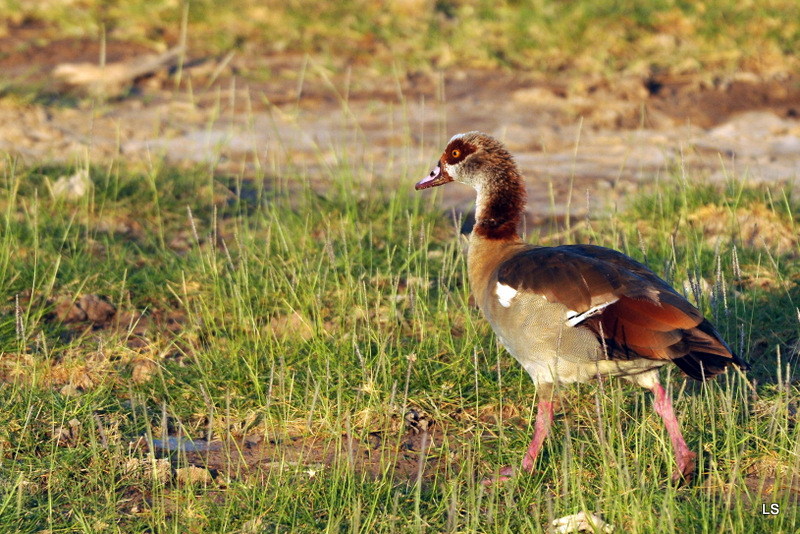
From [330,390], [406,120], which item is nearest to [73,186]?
[406,120]

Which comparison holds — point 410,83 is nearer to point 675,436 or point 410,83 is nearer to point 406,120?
point 406,120

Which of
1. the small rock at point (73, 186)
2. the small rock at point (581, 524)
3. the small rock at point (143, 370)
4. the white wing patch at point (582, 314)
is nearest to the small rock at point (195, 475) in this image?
the small rock at point (143, 370)

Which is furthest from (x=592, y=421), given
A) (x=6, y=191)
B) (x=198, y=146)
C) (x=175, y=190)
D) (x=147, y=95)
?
(x=147, y=95)

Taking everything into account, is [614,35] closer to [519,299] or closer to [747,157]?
[747,157]

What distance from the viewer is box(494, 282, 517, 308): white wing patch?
3.84 m

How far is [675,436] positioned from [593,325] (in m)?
0.49

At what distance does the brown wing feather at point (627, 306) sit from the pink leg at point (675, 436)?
0.19 meters

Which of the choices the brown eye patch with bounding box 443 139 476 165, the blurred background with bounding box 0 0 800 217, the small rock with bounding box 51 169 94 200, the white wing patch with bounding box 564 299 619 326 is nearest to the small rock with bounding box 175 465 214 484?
the white wing patch with bounding box 564 299 619 326

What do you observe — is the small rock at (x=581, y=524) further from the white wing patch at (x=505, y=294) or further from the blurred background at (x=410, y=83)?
the blurred background at (x=410, y=83)

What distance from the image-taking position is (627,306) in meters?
3.58

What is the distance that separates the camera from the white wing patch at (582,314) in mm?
3607

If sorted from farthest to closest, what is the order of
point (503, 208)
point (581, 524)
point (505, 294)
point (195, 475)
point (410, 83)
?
point (410, 83), point (503, 208), point (505, 294), point (195, 475), point (581, 524)

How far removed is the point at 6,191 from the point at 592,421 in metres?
3.97

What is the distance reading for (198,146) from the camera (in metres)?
7.65
